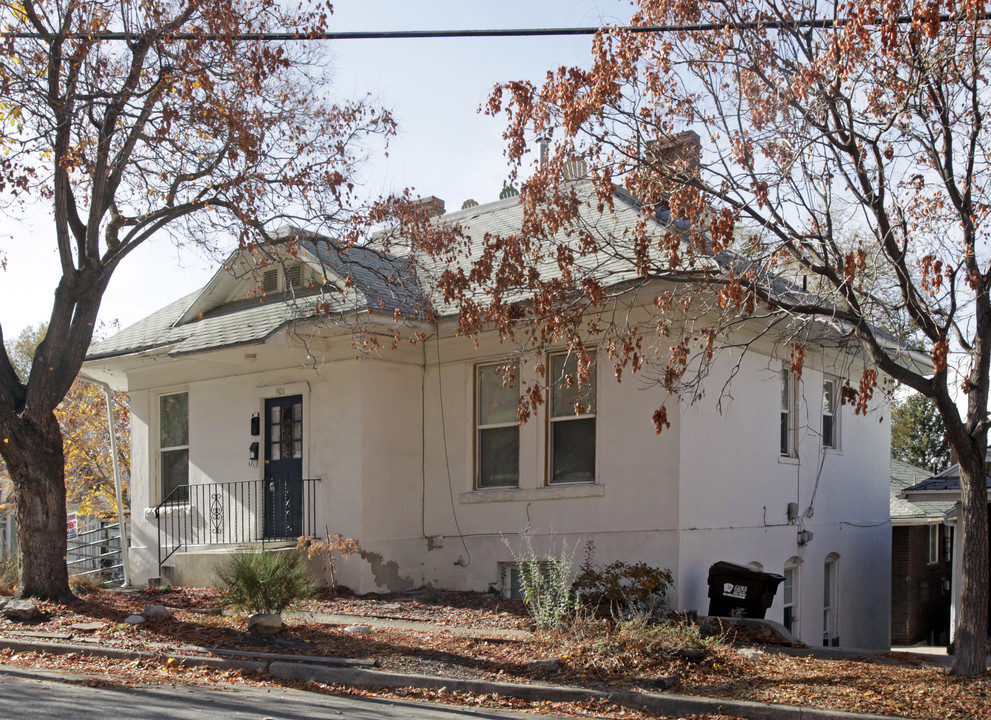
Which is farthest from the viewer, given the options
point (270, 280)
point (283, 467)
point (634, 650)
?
point (270, 280)

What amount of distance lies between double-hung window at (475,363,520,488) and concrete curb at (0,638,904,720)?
18.9ft

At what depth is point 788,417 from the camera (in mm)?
15609

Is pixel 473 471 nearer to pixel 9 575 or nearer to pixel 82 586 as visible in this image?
pixel 82 586

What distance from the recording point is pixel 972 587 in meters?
8.56

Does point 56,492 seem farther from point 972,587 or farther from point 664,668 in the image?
point 972,587

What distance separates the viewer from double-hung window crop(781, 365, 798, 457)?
1545 cm

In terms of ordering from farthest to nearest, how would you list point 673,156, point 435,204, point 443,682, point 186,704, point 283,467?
point 435,204 < point 283,467 < point 673,156 < point 443,682 < point 186,704

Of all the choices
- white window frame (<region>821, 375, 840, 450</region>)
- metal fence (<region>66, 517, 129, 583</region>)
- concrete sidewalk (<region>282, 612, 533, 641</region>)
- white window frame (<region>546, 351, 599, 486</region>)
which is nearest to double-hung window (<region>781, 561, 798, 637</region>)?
white window frame (<region>821, 375, 840, 450</region>)

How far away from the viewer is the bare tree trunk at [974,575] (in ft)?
28.0

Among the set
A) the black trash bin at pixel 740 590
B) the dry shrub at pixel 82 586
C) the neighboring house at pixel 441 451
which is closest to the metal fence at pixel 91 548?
the neighboring house at pixel 441 451

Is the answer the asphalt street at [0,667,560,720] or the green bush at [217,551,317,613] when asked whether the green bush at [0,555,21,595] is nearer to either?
the green bush at [217,551,317,613]

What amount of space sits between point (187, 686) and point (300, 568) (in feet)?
8.79

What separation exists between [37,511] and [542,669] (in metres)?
6.77

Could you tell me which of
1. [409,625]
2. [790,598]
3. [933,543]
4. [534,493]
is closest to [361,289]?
[534,493]
